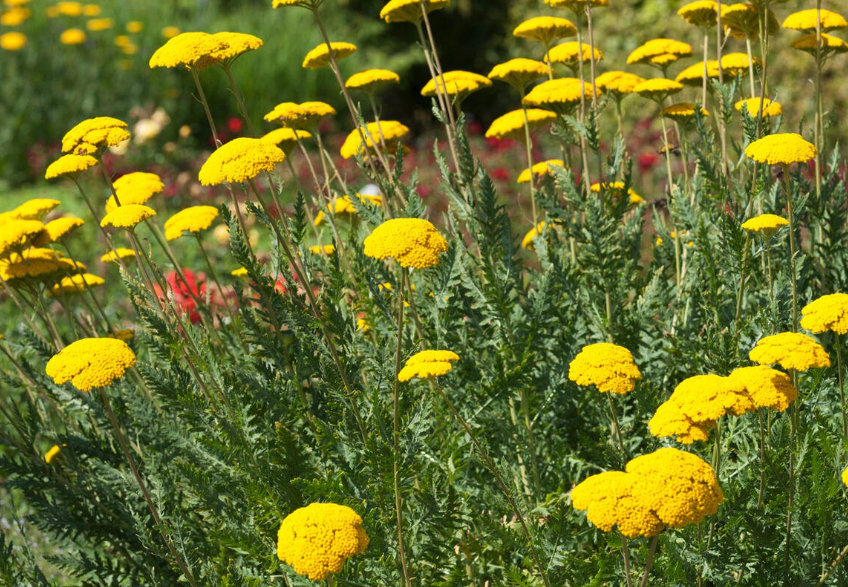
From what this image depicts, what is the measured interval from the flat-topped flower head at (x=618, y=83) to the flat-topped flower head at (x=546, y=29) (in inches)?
7.2

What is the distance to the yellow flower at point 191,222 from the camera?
2.57m

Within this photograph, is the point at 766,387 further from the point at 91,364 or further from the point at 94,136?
the point at 94,136

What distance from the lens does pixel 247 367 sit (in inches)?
99.4

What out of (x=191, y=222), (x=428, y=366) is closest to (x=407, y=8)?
(x=191, y=222)

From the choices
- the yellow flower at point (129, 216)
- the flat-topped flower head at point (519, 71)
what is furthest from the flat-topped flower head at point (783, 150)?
the yellow flower at point (129, 216)

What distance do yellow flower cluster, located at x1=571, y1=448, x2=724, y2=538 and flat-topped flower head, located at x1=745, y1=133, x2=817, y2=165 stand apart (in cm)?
78

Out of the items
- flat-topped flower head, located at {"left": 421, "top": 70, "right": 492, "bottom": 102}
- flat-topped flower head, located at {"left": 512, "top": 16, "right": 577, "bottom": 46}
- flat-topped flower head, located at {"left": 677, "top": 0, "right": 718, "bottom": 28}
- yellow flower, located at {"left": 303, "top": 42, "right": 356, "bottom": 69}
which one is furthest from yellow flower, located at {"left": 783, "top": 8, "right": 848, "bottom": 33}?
yellow flower, located at {"left": 303, "top": 42, "right": 356, "bottom": 69}

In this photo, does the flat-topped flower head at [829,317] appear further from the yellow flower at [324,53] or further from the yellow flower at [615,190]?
the yellow flower at [324,53]

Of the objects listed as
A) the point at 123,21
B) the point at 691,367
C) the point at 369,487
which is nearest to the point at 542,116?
the point at 691,367

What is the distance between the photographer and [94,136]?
7.55 feet

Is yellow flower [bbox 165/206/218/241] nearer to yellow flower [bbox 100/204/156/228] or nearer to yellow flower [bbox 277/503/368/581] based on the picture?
yellow flower [bbox 100/204/156/228]

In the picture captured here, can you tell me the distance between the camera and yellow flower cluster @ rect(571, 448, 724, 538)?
1353 millimetres

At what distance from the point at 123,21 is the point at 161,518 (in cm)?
896

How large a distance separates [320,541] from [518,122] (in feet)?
5.41
